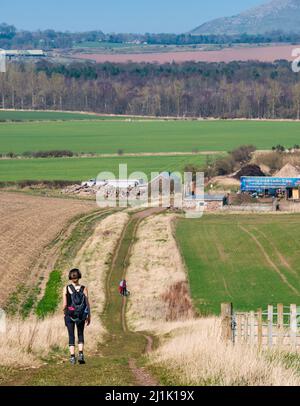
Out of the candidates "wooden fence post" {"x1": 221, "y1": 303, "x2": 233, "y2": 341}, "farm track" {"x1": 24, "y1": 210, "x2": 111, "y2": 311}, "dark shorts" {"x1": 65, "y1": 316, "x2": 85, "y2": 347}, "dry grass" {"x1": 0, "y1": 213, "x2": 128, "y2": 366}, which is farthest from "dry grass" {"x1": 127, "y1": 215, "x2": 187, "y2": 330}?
"dark shorts" {"x1": 65, "y1": 316, "x2": 85, "y2": 347}

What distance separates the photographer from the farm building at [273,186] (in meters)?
66.1

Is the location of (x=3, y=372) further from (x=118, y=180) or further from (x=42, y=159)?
(x=42, y=159)

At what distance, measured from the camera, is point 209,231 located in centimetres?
4816

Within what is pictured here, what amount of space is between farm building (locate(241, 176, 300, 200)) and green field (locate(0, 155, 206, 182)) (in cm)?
1428

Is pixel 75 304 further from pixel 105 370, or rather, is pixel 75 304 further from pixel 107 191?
pixel 107 191

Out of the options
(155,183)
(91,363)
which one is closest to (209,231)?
(155,183)

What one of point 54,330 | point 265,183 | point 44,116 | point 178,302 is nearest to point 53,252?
point 178,302

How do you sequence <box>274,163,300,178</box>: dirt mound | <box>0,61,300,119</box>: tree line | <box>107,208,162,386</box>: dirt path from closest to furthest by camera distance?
<box>107,208,162,386</box>: dirt path
<box>274,163,300,178</box>: dirt mound
<box>0,61,300,119</box>: tree line

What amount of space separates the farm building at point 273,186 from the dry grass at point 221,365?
50071 mm

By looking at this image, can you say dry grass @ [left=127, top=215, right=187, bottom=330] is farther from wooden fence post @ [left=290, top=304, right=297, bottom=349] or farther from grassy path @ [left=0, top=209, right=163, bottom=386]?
wooden fence post @ [left=290, top=304, right=297, bottom=349]

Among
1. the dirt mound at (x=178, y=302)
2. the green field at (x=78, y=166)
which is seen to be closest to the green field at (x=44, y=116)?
the green field at (x=78, y=166)

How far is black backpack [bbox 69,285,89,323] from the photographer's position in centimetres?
1436

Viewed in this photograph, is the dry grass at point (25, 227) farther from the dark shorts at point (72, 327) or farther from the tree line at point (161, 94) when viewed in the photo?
the tree line at point (161, 94)

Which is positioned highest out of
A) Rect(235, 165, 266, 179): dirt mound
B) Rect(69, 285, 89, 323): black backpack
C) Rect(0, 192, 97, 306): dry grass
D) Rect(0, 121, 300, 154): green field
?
Rect(69, 285, 89, 323): black backpack
